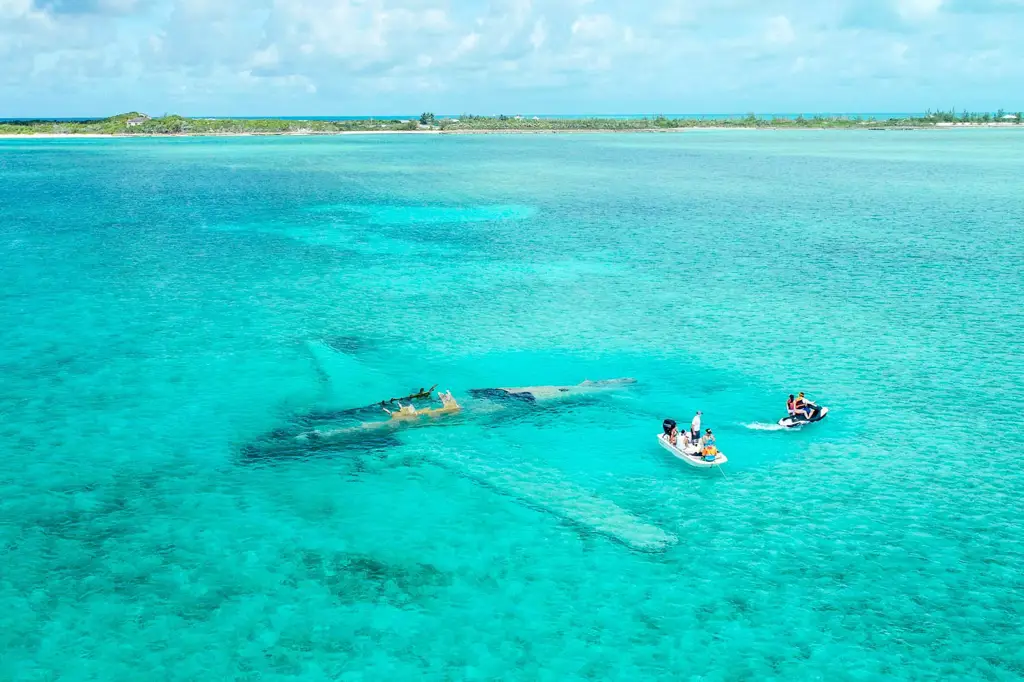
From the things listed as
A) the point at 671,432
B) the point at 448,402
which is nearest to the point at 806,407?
the point at 671,432

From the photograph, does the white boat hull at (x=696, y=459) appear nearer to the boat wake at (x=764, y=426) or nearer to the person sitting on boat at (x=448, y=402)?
the boat wake at (x=764, y=426)

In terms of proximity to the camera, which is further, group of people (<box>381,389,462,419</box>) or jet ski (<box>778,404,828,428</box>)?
group of people (<box>381,389,462,419</box>)

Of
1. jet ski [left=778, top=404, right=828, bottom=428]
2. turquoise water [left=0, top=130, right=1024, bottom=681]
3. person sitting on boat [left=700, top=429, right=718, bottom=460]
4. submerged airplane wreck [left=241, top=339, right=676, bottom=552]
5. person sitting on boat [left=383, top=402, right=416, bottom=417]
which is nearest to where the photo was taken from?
turquoise water [left=0, top=130, right=1024, bottom=681]

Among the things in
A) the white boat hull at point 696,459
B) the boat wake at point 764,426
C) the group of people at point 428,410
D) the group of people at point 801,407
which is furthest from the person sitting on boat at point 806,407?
the group of people at point 428,410

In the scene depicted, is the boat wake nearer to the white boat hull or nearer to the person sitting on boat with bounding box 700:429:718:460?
the white boat hull

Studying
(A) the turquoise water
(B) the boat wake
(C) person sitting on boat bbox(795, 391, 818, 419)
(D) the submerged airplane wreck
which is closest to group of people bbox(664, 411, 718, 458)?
(A) the turquoise water

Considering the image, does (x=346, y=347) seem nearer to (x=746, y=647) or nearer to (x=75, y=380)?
(x=75, y=380)

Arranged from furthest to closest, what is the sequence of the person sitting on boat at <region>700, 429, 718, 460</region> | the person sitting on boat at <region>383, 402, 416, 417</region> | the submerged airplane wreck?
the person sitting on boat at <region>383, 402, 416, 417</region>, the person sitting on boat at <region>700, 429, 718, 460</region>, the submerged airplane wreck
